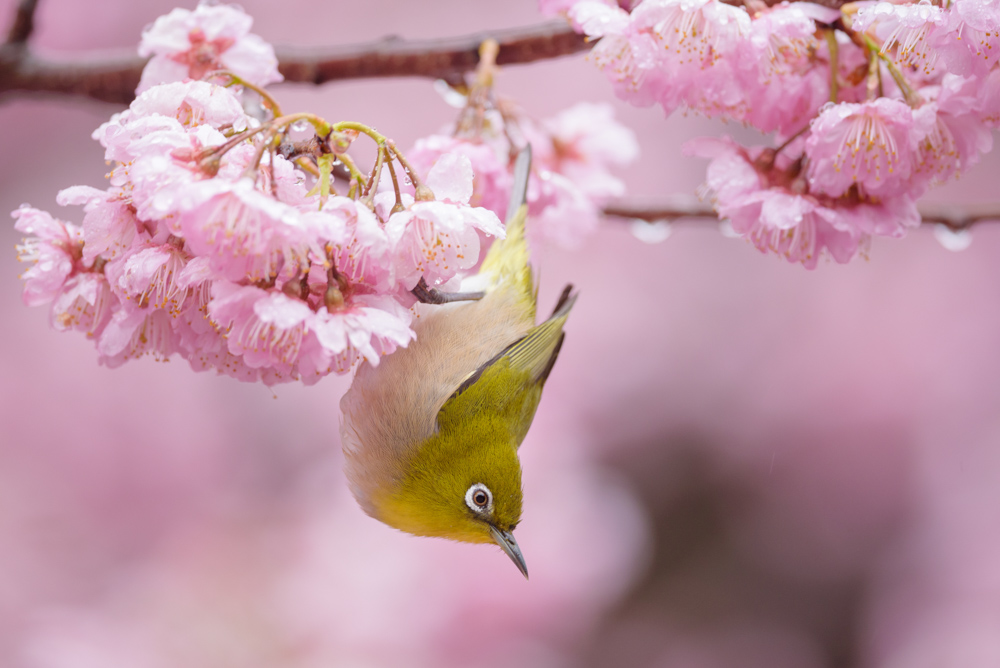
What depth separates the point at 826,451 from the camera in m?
1.90

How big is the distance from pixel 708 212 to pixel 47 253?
64 cm

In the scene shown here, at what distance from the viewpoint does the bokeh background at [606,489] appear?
1442 mm

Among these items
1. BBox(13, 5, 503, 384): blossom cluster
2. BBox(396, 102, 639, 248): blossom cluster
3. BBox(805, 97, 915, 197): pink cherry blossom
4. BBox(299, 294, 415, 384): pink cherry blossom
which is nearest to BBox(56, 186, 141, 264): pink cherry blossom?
BBox(13, 5, 503, 384): blossom cluster

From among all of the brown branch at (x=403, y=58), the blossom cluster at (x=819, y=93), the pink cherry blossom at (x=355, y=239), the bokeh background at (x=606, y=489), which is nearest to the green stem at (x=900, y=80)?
the blossom cluster at (x=819, y=93)

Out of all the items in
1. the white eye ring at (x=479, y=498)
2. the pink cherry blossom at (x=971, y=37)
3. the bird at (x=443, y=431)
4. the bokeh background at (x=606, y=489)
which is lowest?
the bokeh background at (x=606, y=489)

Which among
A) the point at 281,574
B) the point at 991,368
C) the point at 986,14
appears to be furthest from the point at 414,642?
the point at 991,368

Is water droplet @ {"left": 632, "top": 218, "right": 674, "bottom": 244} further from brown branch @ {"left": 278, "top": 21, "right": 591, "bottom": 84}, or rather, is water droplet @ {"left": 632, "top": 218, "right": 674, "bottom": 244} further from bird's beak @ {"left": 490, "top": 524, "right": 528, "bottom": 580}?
bird's beak @ {"left": 490, "top": 524, "right": 528, "bottom": 580}

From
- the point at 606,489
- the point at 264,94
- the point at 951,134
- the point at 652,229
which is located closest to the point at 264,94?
the point at 264,94

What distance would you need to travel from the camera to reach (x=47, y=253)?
48cm

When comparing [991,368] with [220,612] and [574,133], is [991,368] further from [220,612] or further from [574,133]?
[220,612]

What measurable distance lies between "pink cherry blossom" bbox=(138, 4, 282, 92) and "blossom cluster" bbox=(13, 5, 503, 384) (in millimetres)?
114

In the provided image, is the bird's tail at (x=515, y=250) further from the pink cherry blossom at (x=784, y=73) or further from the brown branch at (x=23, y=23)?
the brown branch at (x=23, y=23)

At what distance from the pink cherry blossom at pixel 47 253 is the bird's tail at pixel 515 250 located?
0.34 meters

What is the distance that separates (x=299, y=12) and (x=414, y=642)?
2251 millimetres
